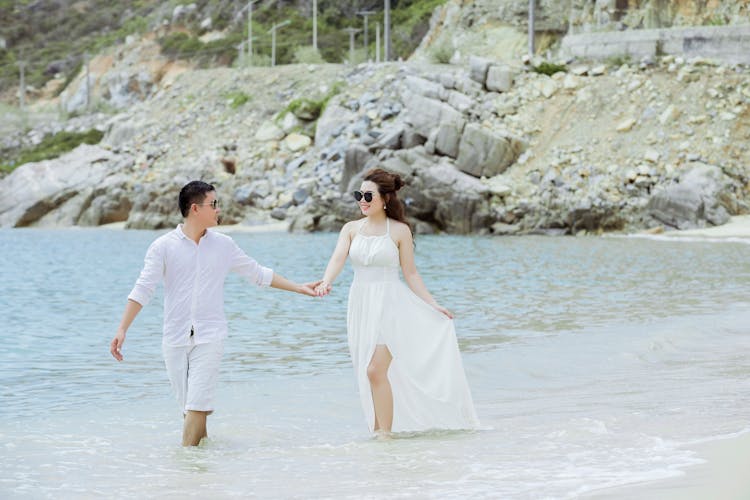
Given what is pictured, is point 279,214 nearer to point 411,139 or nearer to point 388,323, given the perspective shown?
point 411,139

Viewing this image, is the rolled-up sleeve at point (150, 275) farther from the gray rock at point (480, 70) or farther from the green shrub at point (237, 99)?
the green shrub at point (237, 99)

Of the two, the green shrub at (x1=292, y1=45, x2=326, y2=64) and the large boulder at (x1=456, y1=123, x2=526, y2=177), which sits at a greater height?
the green shrub at (x1=292, y1=45, x2=326, y2=64)

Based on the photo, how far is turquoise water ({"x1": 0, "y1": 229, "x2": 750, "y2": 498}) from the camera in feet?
21.3

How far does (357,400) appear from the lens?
32.2 feet

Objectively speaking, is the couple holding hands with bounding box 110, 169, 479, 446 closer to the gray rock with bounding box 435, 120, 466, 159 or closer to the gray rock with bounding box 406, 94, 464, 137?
the gray rock with bounding box 435, 120, 466, 159

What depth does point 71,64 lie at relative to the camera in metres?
102

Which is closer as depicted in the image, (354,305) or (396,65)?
(354,305)

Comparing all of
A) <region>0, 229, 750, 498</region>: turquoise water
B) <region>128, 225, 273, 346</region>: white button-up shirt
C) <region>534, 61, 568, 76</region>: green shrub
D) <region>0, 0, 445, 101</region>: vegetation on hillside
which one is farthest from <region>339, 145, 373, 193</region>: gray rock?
<region>128, 225, 273, 346</region>: white button-up shirt

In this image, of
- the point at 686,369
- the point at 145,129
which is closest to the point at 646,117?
the point at 145,129

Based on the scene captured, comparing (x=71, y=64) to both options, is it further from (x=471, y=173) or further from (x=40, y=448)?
(x=40, y=448)

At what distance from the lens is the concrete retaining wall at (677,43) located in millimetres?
46000

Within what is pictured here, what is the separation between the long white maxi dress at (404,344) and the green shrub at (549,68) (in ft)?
137

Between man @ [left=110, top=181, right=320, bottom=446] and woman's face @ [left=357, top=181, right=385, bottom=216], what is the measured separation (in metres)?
1.03

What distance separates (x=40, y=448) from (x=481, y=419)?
10.2 ft
